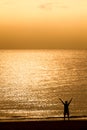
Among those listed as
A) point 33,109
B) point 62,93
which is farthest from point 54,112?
point 62,93

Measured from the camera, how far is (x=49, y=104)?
164ft

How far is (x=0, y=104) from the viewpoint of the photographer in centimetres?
5000

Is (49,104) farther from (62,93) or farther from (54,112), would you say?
(62,93)
